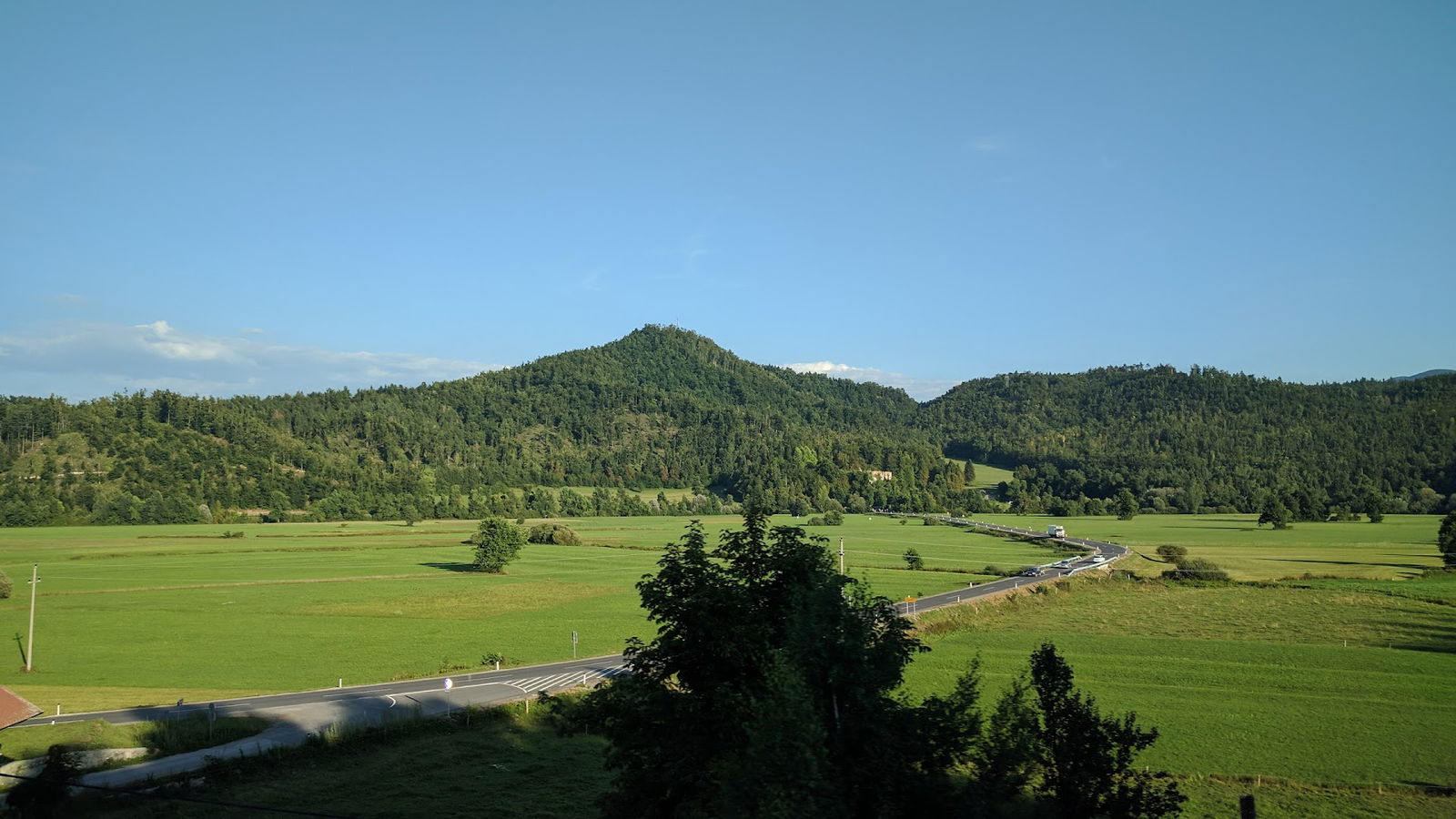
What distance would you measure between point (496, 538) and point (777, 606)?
78.7m

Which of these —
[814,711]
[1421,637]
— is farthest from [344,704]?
[1421,637]

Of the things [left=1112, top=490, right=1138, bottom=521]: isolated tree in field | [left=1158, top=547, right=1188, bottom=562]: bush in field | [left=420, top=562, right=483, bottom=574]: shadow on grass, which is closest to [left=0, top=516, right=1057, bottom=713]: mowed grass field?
[left=420, top=562, right=483, bottom=574]: shadow on grass

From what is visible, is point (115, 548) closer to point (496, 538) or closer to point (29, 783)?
point (496, 538)

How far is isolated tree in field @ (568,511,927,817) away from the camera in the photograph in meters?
13.7

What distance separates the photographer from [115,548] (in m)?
106

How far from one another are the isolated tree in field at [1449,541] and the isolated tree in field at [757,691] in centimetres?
9365

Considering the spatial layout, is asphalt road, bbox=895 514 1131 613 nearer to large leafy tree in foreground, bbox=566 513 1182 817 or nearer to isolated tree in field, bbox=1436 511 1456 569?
large leafy tree in foreground, bbox=566 513 1182 817

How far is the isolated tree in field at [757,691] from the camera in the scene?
13.7 m

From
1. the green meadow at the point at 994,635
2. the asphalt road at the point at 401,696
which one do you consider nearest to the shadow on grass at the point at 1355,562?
the green meadow at the point at 994,635

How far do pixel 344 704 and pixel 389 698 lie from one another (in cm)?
199

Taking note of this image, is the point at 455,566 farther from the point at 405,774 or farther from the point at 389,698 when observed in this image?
the point at 405,774

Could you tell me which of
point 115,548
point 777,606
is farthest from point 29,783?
point 115,548

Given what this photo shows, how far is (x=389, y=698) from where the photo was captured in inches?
1481

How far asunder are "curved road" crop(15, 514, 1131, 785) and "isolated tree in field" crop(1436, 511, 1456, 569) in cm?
8475
